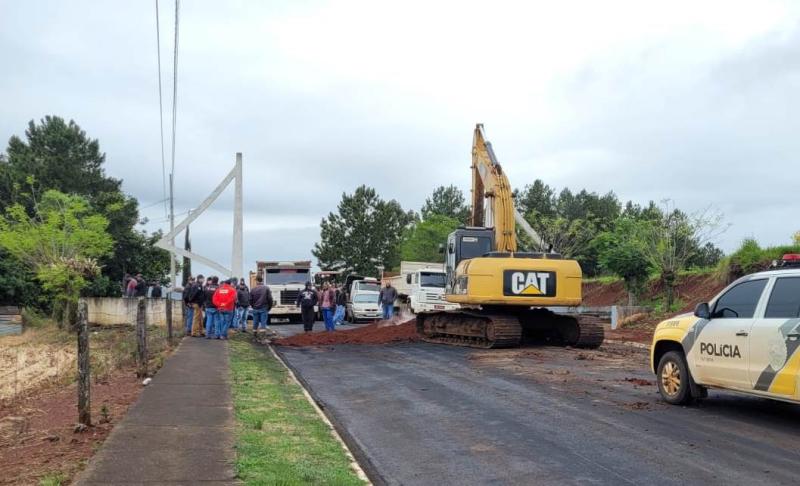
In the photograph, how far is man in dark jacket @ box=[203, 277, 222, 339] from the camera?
2212 cm

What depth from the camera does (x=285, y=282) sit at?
37688 mm

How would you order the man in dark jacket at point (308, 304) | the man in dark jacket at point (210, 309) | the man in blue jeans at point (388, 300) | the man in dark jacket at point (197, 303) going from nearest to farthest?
the man in dark jacket at point (210, 309), the man in dark jacket at point (197, 303), the man in dark jacket at point (308, 304), the man in blue jeans at point (388, 300)

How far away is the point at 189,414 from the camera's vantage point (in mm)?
9570

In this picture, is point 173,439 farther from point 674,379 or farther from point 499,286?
point 499,286

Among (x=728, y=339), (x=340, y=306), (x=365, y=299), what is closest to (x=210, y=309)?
(x=340, y=306)

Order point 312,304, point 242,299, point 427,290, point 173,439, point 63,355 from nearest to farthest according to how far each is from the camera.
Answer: point 173,439, point 63,355, point 242,299, point 312,304, point 427,290

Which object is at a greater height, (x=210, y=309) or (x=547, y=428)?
(x=210, y=309)

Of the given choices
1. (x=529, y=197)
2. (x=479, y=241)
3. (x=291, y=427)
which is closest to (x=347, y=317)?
(x=479, y=241)

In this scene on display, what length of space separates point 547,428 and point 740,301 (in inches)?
114

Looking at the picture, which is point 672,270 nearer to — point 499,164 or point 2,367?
point 499,164

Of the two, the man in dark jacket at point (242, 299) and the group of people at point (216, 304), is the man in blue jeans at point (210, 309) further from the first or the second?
the man in dark jacket at point (242, 299)

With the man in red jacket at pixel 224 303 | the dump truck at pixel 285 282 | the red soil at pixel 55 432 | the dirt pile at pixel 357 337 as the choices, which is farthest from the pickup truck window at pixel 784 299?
the dump truck at pixel 285 282

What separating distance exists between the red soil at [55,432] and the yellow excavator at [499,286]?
29.2 ft

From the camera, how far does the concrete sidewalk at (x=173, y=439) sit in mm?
6707
